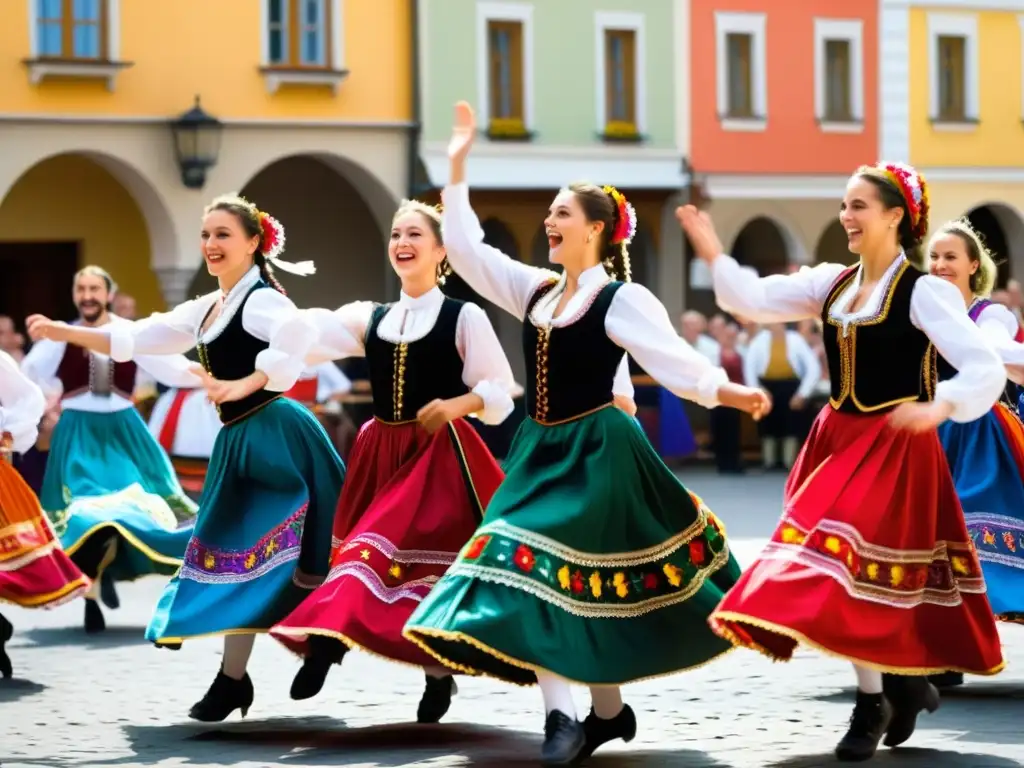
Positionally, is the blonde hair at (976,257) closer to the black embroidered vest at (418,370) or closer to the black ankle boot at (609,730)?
the black embroidered vest at (418,370)

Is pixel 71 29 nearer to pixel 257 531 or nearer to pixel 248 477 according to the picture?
pixel 248 477

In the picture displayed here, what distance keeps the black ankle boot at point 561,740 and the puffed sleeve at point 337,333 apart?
1.76 meters

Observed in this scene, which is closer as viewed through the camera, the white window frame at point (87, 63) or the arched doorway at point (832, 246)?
the white window frame at point (87, 63)

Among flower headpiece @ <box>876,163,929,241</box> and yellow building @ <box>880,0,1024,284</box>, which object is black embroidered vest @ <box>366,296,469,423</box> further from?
yellow building @ <box>880,0,1024,284</box>

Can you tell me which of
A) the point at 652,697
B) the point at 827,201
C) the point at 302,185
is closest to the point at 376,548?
the point at 652,697

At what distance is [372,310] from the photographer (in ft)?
29.4

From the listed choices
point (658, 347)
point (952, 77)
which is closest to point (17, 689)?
point (658, 347)

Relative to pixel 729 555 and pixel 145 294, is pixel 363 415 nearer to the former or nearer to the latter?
pixel 145 294

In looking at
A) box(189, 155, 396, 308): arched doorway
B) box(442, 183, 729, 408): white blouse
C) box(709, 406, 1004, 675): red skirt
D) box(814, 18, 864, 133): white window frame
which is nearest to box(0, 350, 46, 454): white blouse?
box(442, 183, 729, 408): white blouse

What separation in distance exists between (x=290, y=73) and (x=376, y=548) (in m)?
19.0

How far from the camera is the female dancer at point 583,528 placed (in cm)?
767

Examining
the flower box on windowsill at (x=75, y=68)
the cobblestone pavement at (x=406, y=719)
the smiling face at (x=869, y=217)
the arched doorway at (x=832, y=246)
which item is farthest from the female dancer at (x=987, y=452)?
the arched doorway at (x=832, y=246)

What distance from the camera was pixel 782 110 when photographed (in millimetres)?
32500

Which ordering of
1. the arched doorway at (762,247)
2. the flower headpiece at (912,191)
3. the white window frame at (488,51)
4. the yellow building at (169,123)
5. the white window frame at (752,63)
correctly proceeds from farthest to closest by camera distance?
the arched doorway at (762,247)
the white window frame at (752,63)
the white window frame at (488,51)
the yellow building at (169,123)
the flower headpiece at (912,191)
